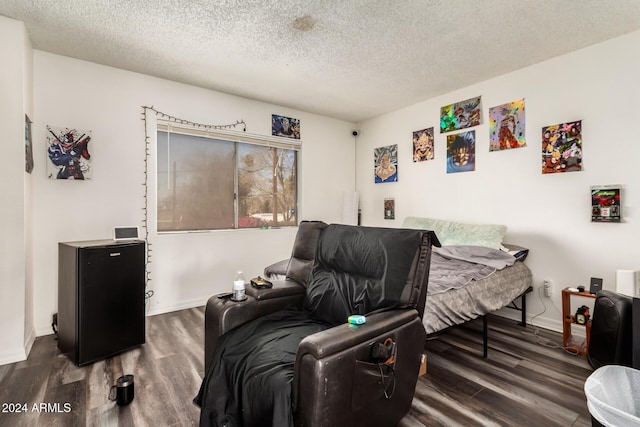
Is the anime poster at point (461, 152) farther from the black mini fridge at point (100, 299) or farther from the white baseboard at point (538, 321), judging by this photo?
the black mini fridge at point (100, 299)

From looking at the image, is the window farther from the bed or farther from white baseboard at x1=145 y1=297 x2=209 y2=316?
the bed

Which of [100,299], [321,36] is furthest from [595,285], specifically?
[100,299]

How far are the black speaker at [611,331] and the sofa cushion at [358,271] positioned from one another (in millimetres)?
1546

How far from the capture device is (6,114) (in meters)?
2.27

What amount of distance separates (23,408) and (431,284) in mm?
2576

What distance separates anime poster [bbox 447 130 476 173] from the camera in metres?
3.53

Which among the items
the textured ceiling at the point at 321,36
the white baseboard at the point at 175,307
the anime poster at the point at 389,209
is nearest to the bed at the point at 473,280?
the anime poster at the point at 389,209

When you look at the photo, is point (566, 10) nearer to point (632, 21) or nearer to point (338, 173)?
point (632, 21)

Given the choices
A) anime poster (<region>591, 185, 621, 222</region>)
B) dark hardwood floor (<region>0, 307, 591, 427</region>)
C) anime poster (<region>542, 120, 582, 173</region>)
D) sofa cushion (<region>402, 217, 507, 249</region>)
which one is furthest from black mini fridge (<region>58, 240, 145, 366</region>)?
anime poster (<region>591, 185, 621, 222</region>)

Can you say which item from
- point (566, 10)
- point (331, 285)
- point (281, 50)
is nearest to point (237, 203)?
point (281, 50)

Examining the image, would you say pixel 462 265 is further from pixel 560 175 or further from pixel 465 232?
pixel 560 175

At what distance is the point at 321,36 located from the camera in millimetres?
2516

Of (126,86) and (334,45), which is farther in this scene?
(126,86)

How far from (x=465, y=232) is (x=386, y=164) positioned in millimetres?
1673
